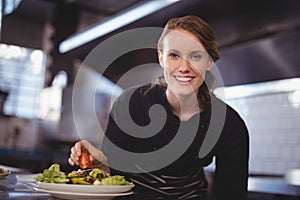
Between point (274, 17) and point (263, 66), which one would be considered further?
point (263, 66)

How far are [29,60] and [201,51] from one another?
334 centimetres

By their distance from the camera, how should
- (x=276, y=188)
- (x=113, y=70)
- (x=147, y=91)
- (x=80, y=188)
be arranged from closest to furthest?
(x=80, y=188) < (x=147, y=91) < (x=276, y=188) < (x=113, y=70)

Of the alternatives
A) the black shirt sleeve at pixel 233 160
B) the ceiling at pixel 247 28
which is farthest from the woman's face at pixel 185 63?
the ceiling at pixel 247 28

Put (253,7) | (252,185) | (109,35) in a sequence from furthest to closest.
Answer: (109,35) < (253,7) < (252,185)

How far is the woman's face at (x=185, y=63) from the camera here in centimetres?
119

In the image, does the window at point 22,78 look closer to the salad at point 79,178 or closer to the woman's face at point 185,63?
the woman's face at point 185,63

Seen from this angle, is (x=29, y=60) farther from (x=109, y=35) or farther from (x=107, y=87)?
(x=109, y=35)

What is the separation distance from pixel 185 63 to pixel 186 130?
7.7 inches

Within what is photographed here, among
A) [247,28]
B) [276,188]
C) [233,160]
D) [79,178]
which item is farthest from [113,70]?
[79,178]

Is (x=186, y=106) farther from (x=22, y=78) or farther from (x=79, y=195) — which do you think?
(x=22, y=78)

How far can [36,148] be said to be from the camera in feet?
13.4

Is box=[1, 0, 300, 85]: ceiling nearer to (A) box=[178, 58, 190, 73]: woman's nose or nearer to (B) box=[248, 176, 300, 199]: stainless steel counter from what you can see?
(B) box=[248, 176, 300, 199]: stainless steel counter

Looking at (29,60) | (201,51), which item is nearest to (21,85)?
(29,60)

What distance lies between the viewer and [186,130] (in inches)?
47.1
